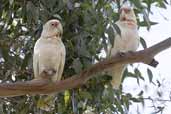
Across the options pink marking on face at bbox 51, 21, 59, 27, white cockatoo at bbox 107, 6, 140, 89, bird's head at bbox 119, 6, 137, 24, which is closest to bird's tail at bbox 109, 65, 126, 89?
white cockatoo at bbox 107, 6, 140, 89

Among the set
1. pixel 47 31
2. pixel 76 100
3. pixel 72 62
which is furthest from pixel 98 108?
pixel 47 31

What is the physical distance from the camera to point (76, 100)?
1896 mm

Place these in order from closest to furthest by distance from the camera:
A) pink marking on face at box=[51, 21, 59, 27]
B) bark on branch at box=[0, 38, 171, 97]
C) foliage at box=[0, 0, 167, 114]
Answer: bark on branch at box=[0, 38, 171, 97] < pink marking on face at box=[51, 21, 59, 27] < foliage at box=[0, 0, 167, 114]

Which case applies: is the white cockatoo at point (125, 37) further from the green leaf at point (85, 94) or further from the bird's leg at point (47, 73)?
the bird's leg at point (47, 73)

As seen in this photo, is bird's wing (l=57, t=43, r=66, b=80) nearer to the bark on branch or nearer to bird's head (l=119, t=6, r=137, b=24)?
the bark on branch

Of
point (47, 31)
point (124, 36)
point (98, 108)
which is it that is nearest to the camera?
point (47, 31)

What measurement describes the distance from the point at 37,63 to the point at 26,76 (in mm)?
312

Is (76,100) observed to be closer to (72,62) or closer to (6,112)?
(72,62)

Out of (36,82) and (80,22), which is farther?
(80,22)

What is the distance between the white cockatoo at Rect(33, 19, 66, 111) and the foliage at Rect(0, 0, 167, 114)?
0.05 meters

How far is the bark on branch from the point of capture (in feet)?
4.86

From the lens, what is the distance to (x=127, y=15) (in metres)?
1.83

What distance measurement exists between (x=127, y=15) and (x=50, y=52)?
0.97ft

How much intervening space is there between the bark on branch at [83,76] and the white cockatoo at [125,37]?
300mm
